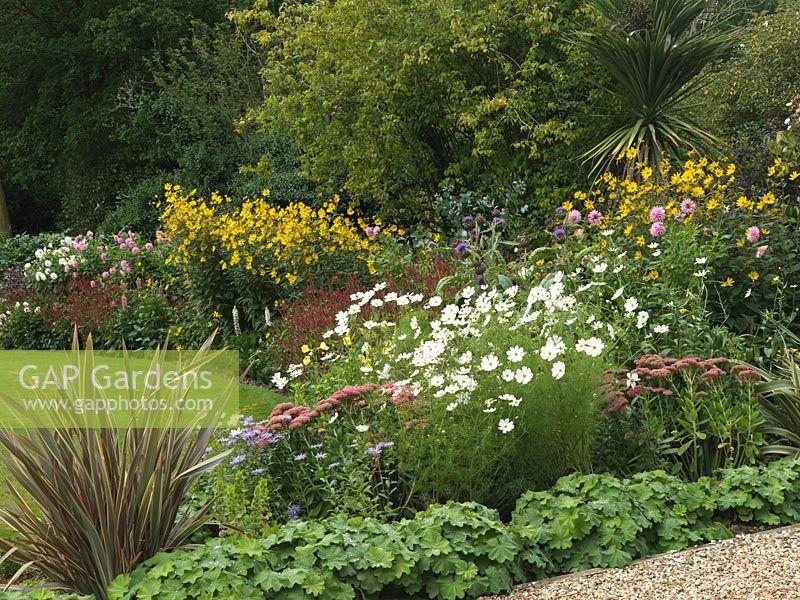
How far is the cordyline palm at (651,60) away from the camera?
9188 millimetres

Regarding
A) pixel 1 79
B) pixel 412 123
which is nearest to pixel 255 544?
pixel 412 123

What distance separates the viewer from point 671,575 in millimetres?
3416

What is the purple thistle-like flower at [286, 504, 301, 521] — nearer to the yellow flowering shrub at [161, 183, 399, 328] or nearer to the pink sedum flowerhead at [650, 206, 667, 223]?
the pink sedum flowerhead at [650, 206, 667, 223]

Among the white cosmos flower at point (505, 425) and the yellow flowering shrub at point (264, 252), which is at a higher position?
the yellow flowering shrub at point (264, 252)

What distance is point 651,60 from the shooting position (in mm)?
9219

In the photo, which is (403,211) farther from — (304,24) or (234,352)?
(234,352)

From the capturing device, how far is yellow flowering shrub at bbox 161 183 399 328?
25.8ft

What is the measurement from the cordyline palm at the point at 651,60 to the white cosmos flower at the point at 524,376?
5.52 m

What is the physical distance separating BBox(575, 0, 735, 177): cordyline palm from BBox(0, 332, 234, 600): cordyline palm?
6.59 metres

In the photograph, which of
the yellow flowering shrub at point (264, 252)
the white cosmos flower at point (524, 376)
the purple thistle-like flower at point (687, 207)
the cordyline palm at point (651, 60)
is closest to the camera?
the white cosmos flower at point (524, 376)

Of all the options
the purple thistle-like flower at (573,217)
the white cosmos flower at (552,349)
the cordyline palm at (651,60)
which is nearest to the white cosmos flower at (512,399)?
the white cosmos flower at (552,349)

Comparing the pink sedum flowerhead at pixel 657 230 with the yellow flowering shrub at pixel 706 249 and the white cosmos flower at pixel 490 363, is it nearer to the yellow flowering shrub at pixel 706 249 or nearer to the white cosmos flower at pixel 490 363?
the yellow flowering shrub at pixel 706 249

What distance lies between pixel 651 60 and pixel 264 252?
4.34 m

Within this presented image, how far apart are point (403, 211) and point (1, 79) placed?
1216cm
